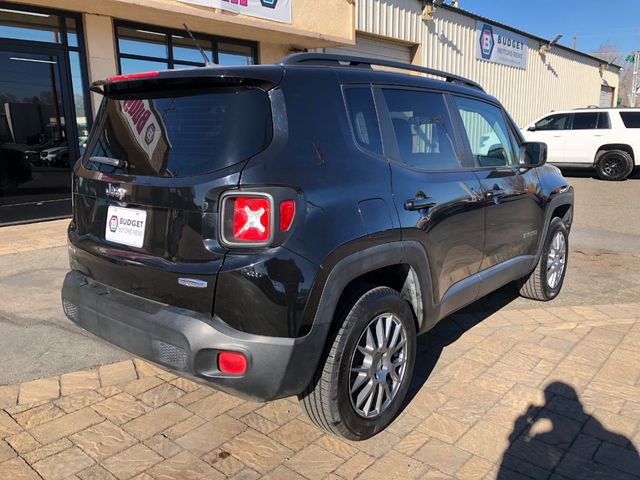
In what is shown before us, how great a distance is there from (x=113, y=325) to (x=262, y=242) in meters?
0.95

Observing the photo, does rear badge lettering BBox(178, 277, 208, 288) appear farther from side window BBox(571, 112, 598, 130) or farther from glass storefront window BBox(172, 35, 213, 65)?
side window BBox(571, 112, 598, 130)

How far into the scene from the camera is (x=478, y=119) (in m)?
3.86

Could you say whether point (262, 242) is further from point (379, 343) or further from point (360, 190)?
point (379, 343)

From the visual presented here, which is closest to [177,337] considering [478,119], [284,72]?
[284,72]

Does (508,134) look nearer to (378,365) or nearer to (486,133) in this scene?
(486,133)

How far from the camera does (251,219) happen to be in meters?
2.15

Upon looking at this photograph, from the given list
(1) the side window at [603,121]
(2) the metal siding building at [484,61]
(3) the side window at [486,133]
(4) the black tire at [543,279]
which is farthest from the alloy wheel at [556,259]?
(1) the side window at [603,121]

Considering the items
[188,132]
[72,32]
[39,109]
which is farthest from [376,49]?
[188,132]

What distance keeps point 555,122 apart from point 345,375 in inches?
584

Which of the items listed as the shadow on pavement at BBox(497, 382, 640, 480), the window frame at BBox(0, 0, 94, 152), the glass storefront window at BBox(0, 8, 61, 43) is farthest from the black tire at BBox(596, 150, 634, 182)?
the glass storefront window at BBox(0, 8, 61, 43)

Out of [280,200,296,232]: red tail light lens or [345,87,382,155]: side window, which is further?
[345,87,382,155]: side window

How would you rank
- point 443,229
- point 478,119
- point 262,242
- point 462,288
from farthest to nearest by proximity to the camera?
1. point 478,119
2. point 462,288
3. point 443,229
4. point 262,242

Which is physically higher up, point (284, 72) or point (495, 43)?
point (495, 43)

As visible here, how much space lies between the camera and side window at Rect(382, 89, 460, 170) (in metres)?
2.91
